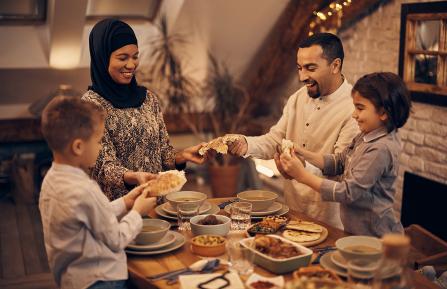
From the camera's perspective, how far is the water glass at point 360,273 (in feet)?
6.50

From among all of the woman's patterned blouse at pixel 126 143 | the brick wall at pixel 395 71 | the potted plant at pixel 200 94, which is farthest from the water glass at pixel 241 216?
the potted plant at pixel 200 94

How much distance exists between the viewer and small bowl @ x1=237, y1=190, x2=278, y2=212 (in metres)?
2.90

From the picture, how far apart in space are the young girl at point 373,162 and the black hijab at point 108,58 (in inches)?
37.9

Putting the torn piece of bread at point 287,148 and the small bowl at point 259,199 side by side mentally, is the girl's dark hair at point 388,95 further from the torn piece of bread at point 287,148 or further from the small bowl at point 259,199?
the small bowl at point 259,199

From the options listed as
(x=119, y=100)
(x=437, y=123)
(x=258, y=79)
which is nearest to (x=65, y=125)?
(x=119, y=100)

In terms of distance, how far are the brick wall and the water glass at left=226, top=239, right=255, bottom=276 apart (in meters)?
2.49

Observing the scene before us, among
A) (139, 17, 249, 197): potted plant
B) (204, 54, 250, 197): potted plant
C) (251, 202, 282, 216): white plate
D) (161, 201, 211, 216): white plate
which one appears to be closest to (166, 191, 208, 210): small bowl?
(161, 201, 211, 216): white plate

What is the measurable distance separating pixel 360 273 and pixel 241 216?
0.81 m

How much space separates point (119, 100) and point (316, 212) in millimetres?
1106

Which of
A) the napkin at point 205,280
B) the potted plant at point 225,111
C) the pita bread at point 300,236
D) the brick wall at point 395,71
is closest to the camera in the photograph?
the napkin at point 205,280

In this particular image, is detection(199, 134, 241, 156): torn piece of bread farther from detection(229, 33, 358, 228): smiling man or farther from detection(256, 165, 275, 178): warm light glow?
detection(256, 165, 275, 178): warm light glow

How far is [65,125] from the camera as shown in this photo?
221 cm

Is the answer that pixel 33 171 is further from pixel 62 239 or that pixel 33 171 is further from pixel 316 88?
pixel 62 239

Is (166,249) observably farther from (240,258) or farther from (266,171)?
(266,171)
